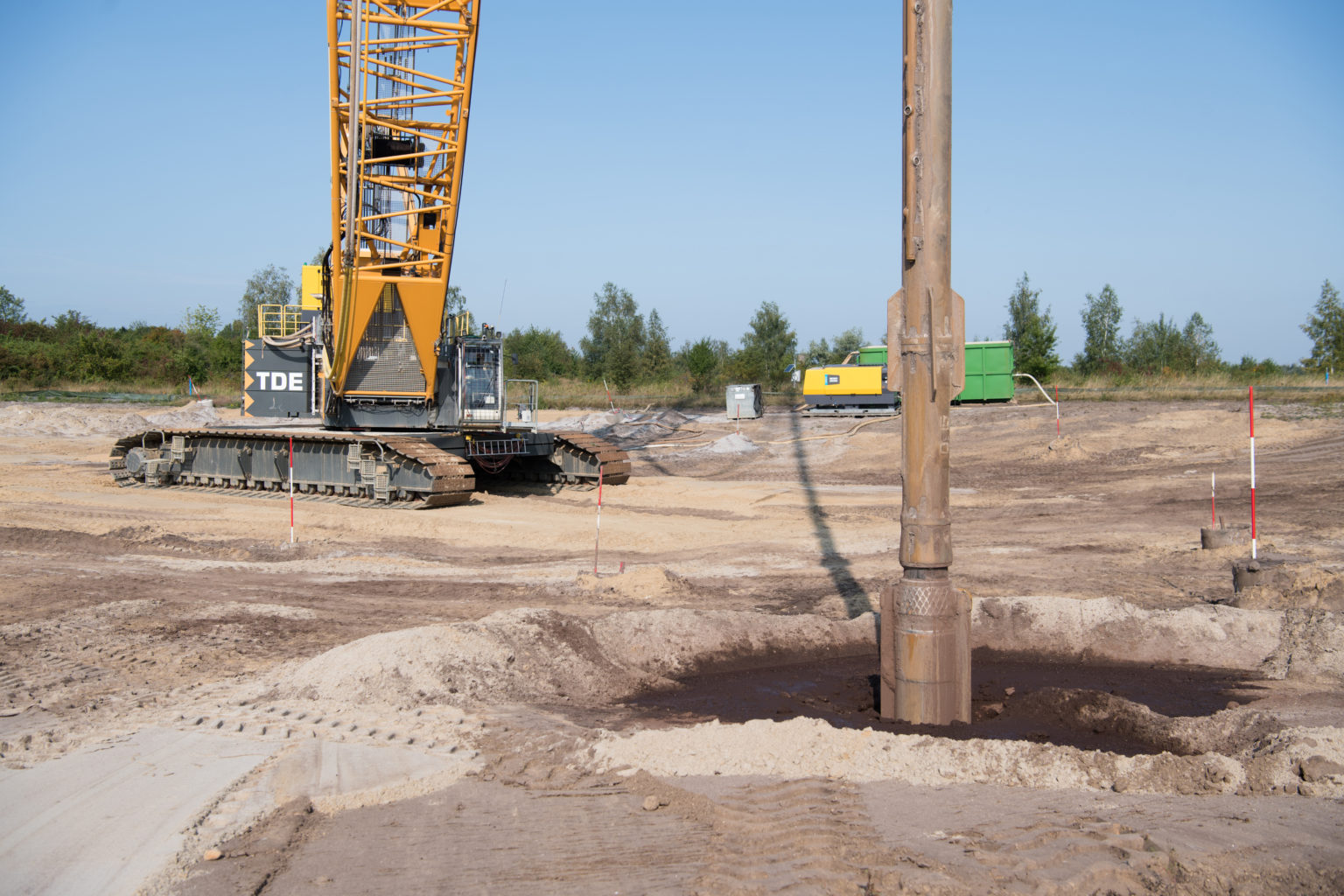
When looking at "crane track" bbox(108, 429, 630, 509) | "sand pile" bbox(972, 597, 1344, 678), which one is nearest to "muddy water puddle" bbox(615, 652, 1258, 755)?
"sand pile" bbox(972, 597, 1344, 678)

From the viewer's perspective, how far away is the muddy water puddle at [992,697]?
18.8 ft

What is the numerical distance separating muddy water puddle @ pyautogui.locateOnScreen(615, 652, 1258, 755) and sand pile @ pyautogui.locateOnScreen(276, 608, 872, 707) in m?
0.37

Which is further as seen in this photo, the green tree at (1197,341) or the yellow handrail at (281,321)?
the green tree at (1197,341)

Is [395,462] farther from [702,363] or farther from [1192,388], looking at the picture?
[702,363]

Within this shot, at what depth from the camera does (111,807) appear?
4.30 metres

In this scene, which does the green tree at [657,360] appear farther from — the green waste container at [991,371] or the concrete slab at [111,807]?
the concrete slab at [111,807]

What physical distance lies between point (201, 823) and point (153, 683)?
2.77 metres

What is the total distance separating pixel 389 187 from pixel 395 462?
186 inches

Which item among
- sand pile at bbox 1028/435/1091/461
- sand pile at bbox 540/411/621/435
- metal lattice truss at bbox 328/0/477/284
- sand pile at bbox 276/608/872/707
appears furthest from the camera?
sand pile at bbox 540/411/621/435

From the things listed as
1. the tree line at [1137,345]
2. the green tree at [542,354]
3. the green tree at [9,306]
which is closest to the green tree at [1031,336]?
the tree line at [1137,345]

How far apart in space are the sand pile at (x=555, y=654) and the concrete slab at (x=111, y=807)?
3.41 feet

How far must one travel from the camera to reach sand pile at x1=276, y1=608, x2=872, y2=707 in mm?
6184

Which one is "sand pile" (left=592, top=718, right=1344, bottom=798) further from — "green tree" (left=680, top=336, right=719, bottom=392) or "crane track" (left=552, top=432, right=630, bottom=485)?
"green tree" (left=680, top=336, right=719, bottom=392)

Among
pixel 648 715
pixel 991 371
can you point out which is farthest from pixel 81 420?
pixel 648 715
